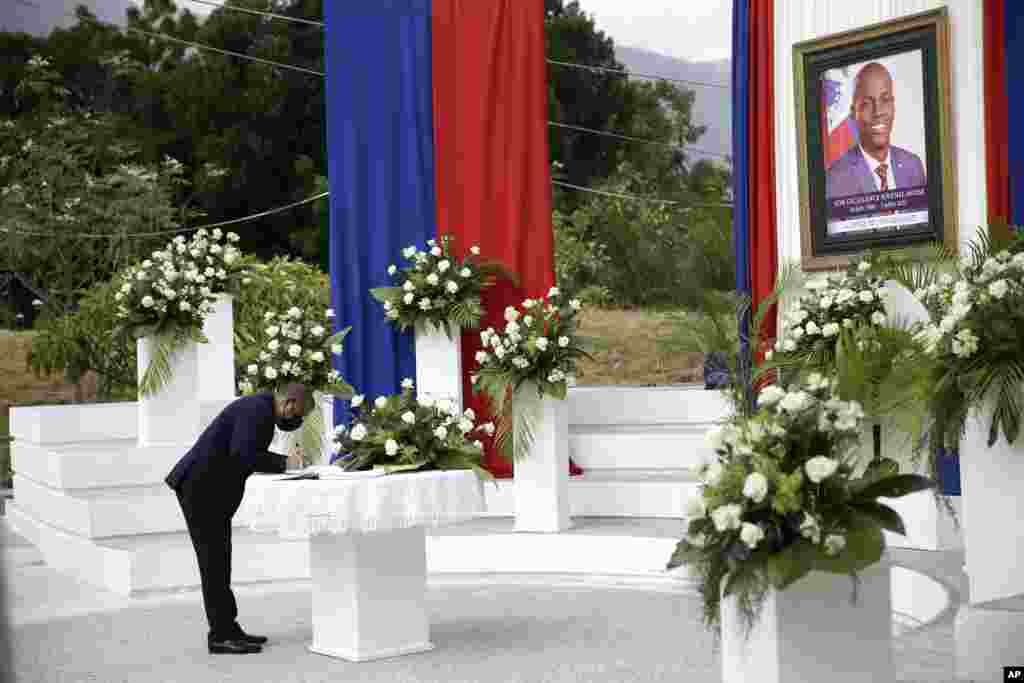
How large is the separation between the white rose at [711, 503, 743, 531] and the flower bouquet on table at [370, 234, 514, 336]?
6.38 metres

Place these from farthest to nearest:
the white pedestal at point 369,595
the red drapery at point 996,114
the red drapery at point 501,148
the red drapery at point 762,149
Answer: the red drapery at point 501,148, the red drapery at point 762,149, the red drapery at point 996,114, the white pedestal at point 369,595

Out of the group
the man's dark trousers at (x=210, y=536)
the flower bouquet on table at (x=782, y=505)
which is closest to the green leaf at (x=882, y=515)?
the flower bouquet on table at (x=782, y=505)

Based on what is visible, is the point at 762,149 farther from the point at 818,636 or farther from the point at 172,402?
the point at 818,636

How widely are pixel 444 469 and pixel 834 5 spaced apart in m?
5.25

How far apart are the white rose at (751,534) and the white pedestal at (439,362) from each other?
6.57 m

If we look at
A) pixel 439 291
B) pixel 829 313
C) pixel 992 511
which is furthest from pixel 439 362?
pixel 992 511

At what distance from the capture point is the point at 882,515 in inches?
146

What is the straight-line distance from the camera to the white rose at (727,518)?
3.56 meters

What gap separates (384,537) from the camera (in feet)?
20.8

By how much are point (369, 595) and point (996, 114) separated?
5.05m

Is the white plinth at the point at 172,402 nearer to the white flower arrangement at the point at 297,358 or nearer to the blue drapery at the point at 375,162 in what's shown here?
Answer: the white flower arrangement at the point at 297,358

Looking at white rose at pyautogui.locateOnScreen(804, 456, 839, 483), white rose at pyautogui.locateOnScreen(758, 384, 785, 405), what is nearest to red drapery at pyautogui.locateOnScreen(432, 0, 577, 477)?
white rose at pyautogui.locateOnScreen(758, 384, 785, 405)

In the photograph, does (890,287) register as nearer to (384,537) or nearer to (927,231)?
(927,231)

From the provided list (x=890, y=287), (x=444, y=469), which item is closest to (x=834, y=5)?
(x=890, y=287)
